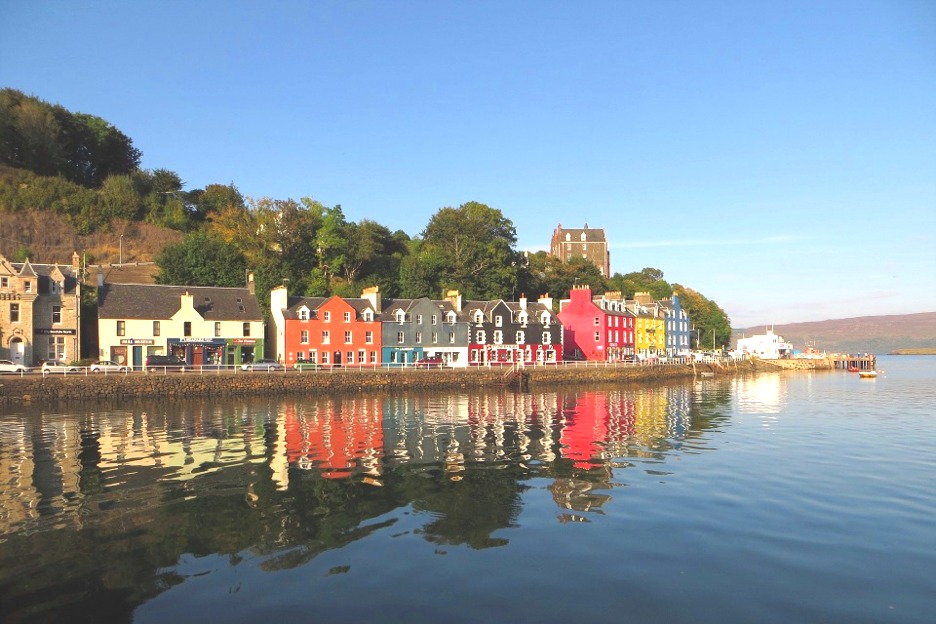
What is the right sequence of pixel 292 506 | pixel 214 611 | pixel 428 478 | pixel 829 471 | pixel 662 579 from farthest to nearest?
pixel 829 471
pixel 428 478
pixel 292 506
pixel 662 579
pixel 214 611

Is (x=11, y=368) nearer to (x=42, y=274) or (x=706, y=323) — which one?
(x=42, y=274)

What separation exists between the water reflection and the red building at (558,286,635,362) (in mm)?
47463

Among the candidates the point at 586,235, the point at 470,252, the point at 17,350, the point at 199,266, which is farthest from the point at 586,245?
the point at 17,350

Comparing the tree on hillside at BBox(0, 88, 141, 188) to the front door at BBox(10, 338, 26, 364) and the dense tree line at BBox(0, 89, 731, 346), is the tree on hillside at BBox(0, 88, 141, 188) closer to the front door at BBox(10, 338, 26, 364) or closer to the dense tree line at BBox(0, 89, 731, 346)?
the dense tree line at BBox(0, 89, 731, 346)

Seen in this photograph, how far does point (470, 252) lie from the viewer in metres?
89.8

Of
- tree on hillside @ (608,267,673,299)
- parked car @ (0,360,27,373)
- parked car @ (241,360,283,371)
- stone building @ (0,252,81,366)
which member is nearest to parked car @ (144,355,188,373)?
parked car @ (241,360,283,371)

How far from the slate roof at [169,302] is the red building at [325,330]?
283 centimetres

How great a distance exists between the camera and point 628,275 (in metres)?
149

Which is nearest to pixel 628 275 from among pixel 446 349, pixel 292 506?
pixel 446 349

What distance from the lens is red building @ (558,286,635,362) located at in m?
85.5

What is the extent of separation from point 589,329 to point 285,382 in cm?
4584

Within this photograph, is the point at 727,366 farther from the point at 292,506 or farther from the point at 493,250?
the point at 292,506

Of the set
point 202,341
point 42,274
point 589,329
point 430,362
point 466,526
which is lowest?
point 466,526

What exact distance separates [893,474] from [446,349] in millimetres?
54432
